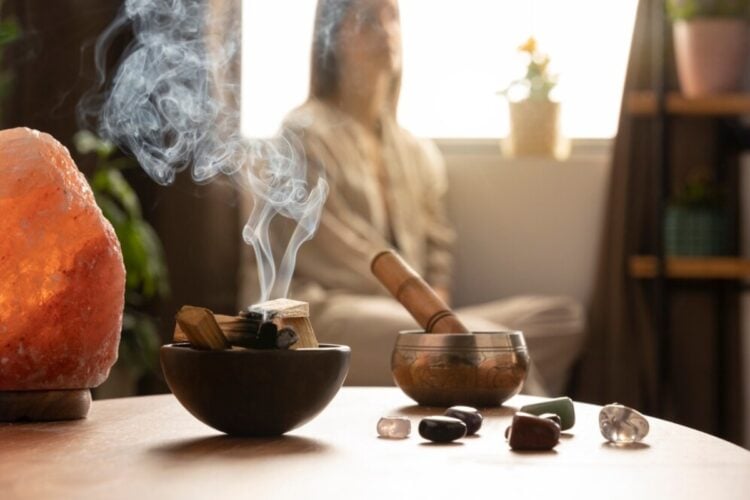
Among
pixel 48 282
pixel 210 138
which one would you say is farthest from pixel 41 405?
pixel 210 138

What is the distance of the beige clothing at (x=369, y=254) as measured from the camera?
330cm

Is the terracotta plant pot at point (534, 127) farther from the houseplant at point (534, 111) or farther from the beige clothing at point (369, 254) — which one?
the beige clothing at point (369, 254)

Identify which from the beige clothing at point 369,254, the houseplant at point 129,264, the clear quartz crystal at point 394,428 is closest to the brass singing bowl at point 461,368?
the clear quartz crystal at point 394,428

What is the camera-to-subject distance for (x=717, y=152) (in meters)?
3.98

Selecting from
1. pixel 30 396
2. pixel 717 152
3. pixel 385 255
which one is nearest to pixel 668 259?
pixel 717 152

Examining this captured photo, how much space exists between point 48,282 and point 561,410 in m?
0.51

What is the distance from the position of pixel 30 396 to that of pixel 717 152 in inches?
126

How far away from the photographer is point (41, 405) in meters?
1.18

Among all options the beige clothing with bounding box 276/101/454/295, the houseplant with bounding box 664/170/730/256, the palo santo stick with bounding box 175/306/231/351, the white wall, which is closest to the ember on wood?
the palo santo stick with bounding box 175/306/231/351

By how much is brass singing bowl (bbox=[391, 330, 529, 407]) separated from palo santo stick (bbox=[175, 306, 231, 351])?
32cm

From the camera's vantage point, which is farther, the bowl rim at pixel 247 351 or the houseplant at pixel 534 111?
the houseplant at pixel 534 111

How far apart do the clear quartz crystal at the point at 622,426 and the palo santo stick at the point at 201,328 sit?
35 centimetres

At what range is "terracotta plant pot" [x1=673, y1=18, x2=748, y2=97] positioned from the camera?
371cm

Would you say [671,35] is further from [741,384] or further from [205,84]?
[205,84]
